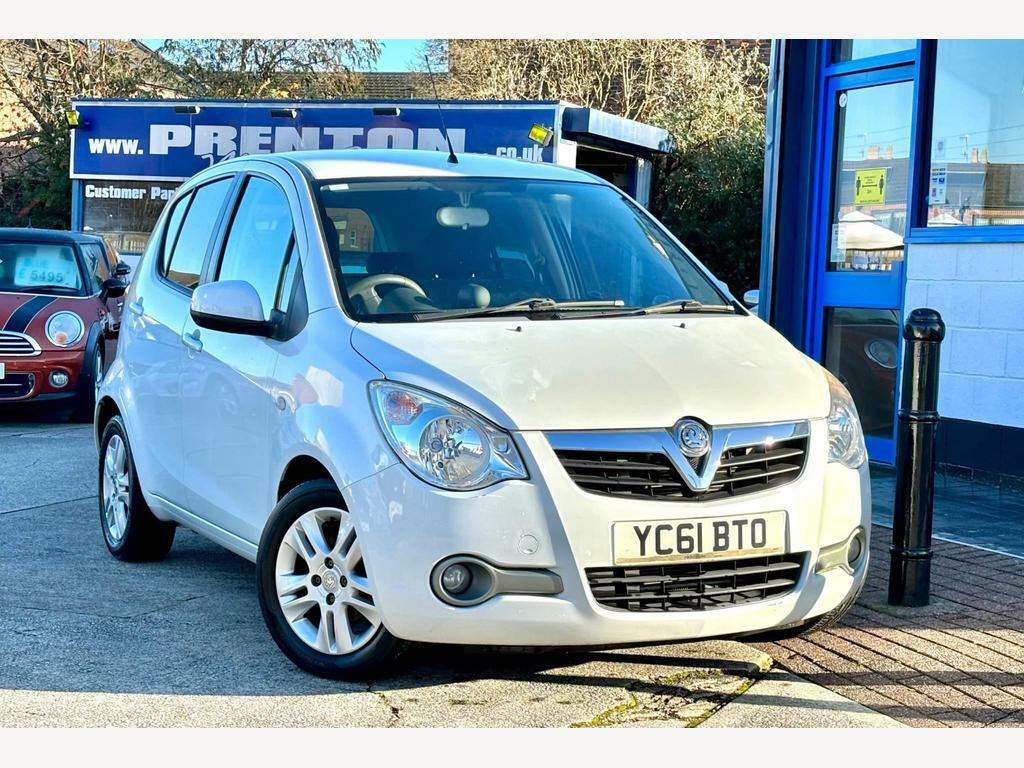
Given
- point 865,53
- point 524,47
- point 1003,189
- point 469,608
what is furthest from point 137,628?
point 524,47

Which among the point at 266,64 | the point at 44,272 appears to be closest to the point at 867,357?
the point at 44,272

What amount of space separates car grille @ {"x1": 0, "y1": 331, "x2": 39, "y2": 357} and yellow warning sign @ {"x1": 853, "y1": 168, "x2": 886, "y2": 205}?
6606 millimetres

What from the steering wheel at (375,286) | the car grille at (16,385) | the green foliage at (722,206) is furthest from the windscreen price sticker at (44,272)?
the green foliage at (722,206)

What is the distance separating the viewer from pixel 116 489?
6.13 m

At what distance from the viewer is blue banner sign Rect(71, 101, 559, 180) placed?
1351cm

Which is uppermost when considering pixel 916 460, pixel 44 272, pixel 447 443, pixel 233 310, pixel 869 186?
pixel 869 186

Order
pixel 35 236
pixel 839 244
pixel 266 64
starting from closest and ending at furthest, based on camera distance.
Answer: pixel 839 244 < pixel 35 236 < pixel 266 64

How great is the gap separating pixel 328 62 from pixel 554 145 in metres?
17.9

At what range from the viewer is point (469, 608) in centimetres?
391

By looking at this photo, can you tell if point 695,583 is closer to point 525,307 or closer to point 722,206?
point 525,307

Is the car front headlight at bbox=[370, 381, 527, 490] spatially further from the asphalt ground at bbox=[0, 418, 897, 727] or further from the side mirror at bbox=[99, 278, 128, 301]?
the side mirror at bbox=[99, 278, 128, 301]

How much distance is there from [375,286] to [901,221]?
17.0 ft

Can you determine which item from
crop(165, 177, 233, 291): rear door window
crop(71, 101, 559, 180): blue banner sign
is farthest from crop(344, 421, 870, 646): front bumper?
crop(71, 101, 559, 180): blue banner sign

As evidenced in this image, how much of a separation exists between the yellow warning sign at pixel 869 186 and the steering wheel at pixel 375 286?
5241mm
